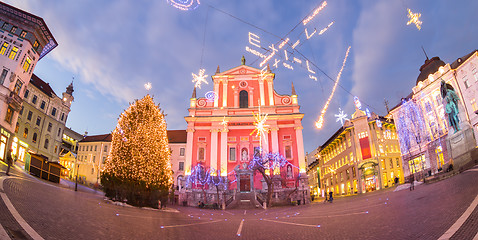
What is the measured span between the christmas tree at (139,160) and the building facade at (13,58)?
2202 cm

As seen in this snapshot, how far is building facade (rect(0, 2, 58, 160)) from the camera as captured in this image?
29.1 metres

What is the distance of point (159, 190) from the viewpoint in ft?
A: 56.6

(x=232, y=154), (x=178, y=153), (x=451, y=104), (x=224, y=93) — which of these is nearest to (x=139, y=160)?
(x=232, y=154)

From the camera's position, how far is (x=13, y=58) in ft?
98.4

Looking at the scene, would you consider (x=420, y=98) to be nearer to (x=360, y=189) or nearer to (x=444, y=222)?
(x=360, y=189)

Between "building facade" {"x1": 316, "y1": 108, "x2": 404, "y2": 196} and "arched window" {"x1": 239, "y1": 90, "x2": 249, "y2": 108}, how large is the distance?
1924 centimetres

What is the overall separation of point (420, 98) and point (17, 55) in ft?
178

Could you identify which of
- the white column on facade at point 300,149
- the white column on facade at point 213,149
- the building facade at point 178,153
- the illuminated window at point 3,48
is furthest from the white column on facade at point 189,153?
the illuminated window at point 3,48

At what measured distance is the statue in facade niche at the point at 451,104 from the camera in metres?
29.7

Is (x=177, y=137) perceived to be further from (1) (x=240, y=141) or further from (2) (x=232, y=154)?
(1) (x=240, y=141)

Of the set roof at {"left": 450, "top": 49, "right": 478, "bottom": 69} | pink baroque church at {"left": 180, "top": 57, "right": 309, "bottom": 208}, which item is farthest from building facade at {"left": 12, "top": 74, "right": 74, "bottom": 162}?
roof at {"left": 450, "top": 49, "right": 478, "bottom": 69}

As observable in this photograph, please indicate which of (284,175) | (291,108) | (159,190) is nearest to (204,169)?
(284,175)

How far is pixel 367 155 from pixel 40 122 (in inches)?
2328

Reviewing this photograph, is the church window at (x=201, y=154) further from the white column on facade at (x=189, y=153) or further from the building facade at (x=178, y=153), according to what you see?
the building facade at (x=178, y=153)
